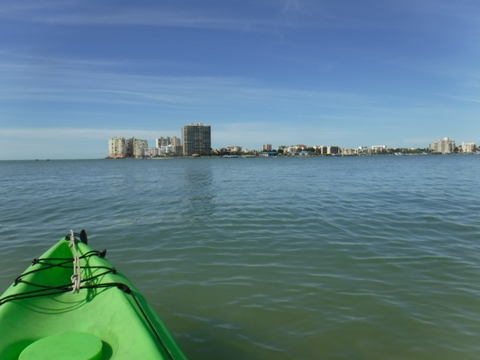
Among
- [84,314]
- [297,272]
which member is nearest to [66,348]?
[84,314]

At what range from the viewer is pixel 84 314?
4.95 meters

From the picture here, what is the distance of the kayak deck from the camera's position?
389 centimetres

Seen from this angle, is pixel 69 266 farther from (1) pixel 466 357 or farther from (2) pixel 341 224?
(2) pixel 341 224

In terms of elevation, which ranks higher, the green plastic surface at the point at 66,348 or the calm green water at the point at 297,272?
the green plastic surface at the point at 66,348

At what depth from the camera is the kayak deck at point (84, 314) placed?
3.89m

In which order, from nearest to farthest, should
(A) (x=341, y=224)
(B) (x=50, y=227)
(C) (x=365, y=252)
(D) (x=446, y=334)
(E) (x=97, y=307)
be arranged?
(E) (x=97, y=307) < (D) (x=446, y=334) < (C) (x=365, y=252) < (A) (x=341, y=224) < (B) (x=50, y=227)

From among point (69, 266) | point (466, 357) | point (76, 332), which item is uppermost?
point (69, 266)

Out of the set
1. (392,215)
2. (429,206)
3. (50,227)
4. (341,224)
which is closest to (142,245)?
(50,227)

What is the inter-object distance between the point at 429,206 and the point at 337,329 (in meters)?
15.5

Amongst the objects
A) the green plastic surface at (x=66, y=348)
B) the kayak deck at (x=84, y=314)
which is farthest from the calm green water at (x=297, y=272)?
the green plastic surface at (x=66, y=348)

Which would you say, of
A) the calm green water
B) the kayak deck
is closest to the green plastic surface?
the kayak deck

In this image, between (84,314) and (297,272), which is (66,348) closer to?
(84,314)

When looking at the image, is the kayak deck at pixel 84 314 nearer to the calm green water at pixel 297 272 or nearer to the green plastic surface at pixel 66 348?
the green plastic surface at pixel 66 348

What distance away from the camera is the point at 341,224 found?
1441cm
